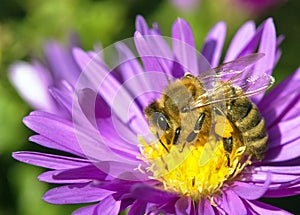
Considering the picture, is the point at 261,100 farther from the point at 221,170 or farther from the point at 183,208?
the point at 183,208

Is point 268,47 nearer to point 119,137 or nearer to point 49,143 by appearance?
point 119,137

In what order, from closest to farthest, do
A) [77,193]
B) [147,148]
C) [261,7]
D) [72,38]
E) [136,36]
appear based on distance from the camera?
1. [77,193]
2. [136,36]
3. [147,148]
4. [72,38]
5. [261,7]

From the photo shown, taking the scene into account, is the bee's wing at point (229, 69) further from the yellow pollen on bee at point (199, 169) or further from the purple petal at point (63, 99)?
the purple petal at point (63, 99)

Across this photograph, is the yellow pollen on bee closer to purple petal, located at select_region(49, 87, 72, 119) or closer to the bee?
the bee

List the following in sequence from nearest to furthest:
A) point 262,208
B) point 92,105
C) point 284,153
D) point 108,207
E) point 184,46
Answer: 1. point 108,207
2. point 262,208
3. point 92,105
4. point 284,153
5. point 184,46

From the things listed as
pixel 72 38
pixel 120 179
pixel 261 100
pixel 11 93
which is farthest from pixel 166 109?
pixel 11 93

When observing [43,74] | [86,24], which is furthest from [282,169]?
[86,24]

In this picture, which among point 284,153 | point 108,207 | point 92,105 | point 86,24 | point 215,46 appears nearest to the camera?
point 108,207
